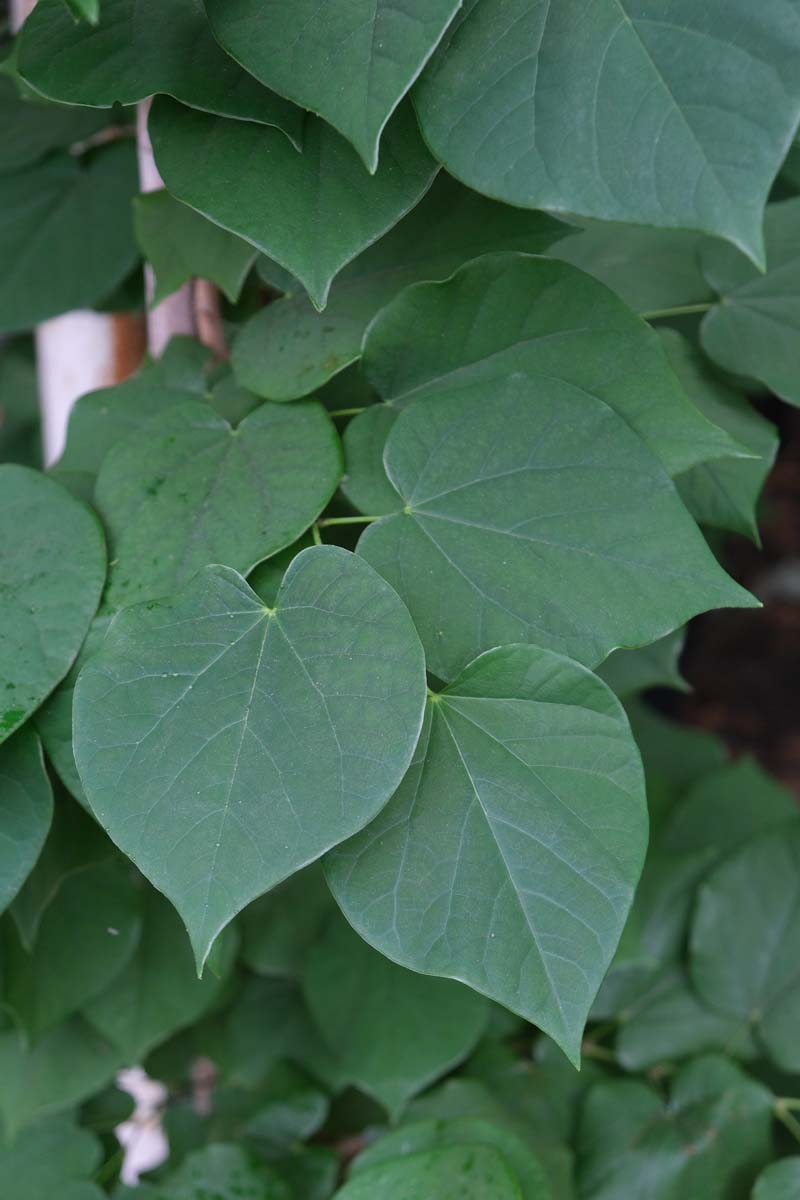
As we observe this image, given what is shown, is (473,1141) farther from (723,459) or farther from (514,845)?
(723,459)

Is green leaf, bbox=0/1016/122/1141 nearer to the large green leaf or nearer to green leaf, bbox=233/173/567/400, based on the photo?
green leaf, bbox=233/173/567/400

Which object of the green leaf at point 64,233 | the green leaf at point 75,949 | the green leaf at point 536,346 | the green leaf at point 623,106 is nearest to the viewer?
the green leaf at point 623,106

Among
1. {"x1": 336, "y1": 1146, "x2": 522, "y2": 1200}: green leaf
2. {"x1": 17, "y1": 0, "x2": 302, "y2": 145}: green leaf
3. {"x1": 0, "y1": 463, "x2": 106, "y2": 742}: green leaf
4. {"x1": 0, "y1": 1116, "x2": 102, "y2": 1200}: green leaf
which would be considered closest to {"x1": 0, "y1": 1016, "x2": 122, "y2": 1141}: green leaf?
{"x1": 0, "y1": 1116, "x2": 102, "y2": 1200}: green leaf

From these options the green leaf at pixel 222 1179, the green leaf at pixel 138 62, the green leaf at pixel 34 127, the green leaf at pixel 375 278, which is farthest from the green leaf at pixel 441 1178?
the green leaf at pixel 34 127

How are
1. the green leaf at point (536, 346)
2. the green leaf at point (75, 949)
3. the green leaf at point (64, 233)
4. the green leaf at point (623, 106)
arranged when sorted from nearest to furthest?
the green leaf at point (623, 106)
the green leaf at point (536, 346)
the green leaf at point (75, 949)
the green leaf at point (64, 233)

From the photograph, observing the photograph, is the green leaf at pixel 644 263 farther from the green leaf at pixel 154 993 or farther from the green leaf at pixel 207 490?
the green leaf at pixel 154 993

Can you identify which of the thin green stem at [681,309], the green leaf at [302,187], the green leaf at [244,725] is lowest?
the green leaf at [244,725]
